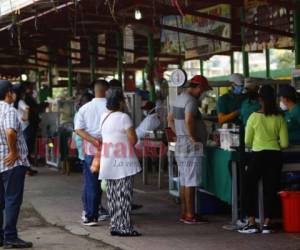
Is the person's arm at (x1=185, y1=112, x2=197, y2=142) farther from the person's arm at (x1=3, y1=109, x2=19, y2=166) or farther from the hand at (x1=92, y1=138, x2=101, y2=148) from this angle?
the person's arm at (x1=3, y1=109, x2=19, y2=166)

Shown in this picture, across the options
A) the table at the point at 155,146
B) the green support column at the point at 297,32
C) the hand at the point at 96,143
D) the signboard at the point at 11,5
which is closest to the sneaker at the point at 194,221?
the hand at the point at 96,143

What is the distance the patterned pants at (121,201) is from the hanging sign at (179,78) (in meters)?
2.19

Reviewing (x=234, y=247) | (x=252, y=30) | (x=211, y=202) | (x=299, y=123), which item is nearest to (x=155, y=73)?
(x=252, y=30)

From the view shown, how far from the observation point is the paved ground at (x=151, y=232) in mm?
7543

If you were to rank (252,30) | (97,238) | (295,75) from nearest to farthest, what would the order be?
(97,238) < (295,75) < (252,30)

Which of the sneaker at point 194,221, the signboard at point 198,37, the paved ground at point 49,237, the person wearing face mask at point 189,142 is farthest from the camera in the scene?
the signboard at point 198,37

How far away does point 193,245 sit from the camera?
753 centimetres

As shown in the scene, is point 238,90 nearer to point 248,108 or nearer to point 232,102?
point 232,102

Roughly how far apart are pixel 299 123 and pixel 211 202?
1874 millimetres

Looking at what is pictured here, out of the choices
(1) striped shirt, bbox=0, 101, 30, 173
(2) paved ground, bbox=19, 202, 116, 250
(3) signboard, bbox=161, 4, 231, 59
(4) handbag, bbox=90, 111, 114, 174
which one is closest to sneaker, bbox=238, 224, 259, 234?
(2) paved ground, bbox=19, 202, 116, 250

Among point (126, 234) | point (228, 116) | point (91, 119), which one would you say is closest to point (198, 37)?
point (228, 116)

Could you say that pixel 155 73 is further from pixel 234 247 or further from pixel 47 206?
pixel 234 247

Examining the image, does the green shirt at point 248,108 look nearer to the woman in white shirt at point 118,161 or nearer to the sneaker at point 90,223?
the woman in white shirt at point 118,161

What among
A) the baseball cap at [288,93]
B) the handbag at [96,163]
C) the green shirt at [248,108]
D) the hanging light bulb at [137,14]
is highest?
the hanging light bulb at [137,14]
